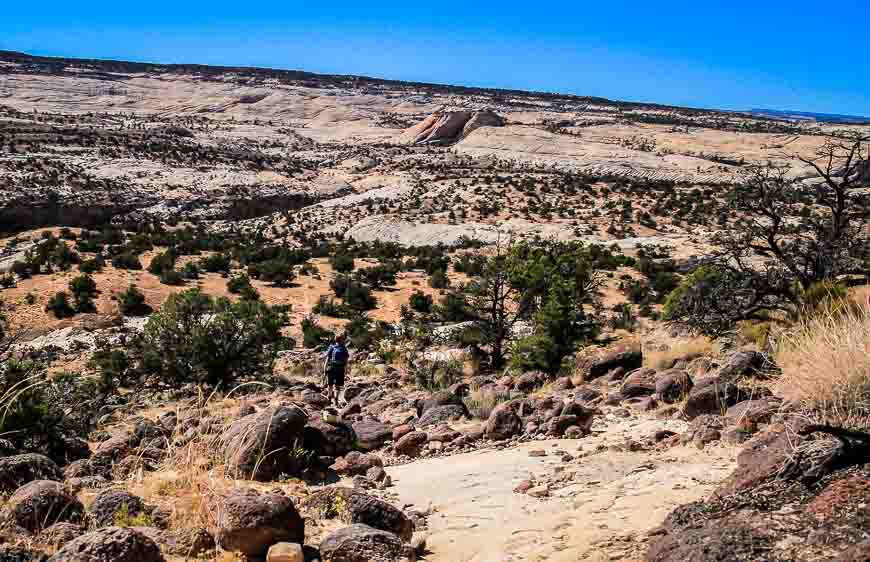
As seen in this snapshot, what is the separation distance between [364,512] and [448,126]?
75499 millimetres

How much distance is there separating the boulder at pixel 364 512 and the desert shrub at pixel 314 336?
1450cm

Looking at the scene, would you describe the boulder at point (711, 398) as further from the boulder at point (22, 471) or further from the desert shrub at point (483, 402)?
the boulder at point (22, 471)

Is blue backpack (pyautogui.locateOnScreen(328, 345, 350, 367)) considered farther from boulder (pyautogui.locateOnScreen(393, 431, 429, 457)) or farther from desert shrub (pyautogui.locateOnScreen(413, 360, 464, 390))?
boulder (pyautogui.locateOnScreen(393, 431, 429, 457))

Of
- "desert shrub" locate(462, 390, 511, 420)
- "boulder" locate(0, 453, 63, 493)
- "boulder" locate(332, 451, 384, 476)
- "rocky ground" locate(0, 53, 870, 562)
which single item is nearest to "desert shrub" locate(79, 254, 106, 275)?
"rocky ground" locate(0, 53, 870, 562)

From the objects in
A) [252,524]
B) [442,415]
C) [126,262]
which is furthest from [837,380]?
[126,262]

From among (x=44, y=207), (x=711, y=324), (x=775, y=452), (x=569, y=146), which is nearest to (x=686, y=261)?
(x=711, y=324)

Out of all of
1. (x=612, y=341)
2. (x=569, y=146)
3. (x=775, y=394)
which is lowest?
(x=612, y=341)

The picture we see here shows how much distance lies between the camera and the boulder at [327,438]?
613 centimetres

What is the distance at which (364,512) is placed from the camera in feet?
14.0

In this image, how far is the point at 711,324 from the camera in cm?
1043

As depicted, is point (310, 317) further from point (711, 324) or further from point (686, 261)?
point (686, 261)

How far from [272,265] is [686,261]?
711 inches

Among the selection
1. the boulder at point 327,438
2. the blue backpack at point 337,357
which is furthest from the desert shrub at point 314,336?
the boulder at point 327,438

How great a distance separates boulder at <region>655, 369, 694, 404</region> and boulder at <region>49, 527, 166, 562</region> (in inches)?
215
